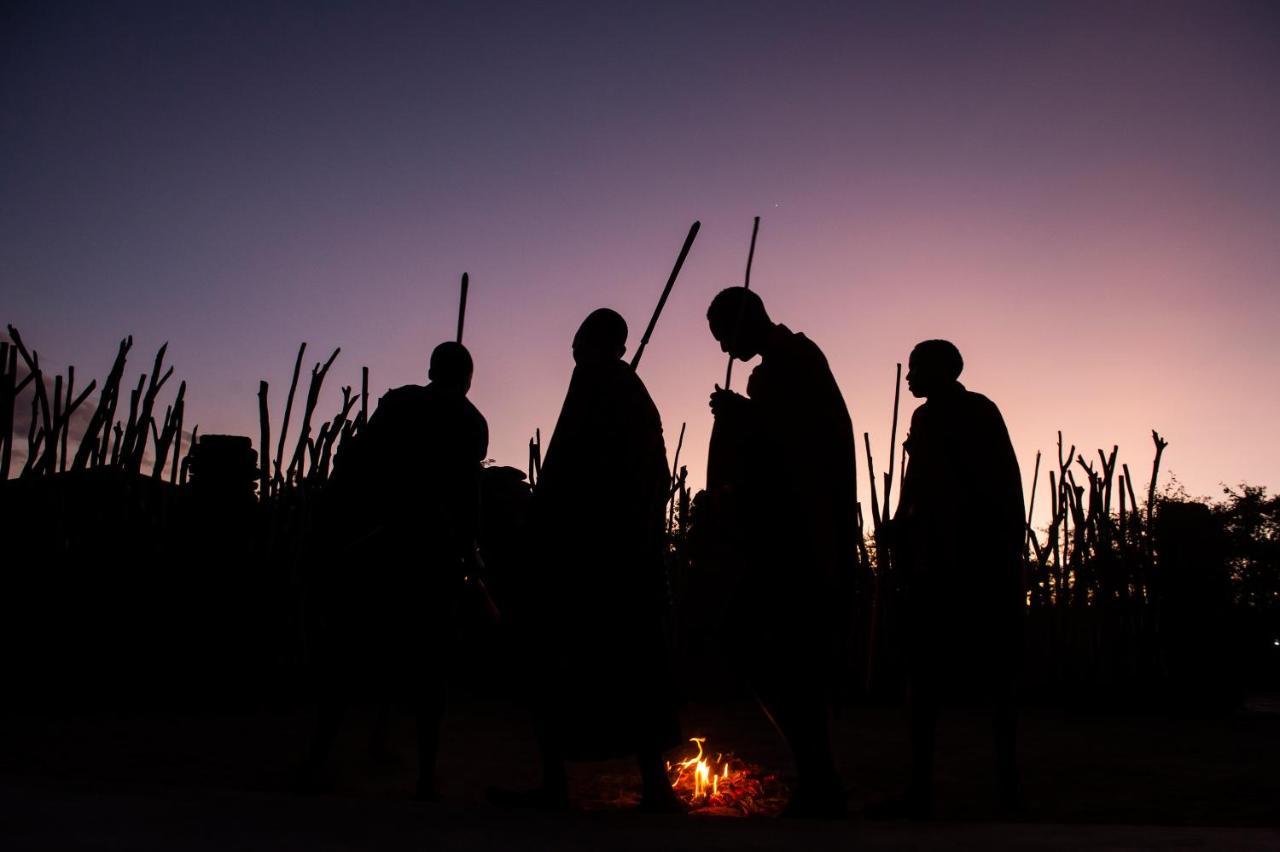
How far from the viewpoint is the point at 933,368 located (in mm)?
3020

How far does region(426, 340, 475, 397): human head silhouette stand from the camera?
3334 millimetres

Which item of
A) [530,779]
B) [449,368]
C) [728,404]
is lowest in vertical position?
[530,779]

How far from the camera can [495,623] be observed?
3.40 m

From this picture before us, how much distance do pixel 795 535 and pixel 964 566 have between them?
58 centimetres

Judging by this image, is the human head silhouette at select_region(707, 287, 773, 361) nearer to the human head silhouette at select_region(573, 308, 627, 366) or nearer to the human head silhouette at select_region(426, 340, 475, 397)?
the human head silhouette at select_region(573, 308, 627, 366)

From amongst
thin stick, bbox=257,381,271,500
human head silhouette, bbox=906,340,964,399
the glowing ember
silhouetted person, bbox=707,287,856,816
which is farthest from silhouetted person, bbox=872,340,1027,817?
thin stick, bbox=257,381,271,500

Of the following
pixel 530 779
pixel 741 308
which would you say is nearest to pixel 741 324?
pixel 741 308

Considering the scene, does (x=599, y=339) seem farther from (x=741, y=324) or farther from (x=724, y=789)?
(x=724, y=789)

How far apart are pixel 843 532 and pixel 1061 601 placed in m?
4.75

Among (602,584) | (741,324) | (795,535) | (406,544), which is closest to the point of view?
(795,535)

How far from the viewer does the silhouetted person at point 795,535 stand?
2.53m

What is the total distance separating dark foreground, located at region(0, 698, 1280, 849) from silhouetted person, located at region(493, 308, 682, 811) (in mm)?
320

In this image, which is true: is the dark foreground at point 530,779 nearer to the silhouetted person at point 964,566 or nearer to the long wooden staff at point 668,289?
the silhouetted person at point 964,566

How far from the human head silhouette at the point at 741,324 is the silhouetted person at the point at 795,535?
0.06 meters
